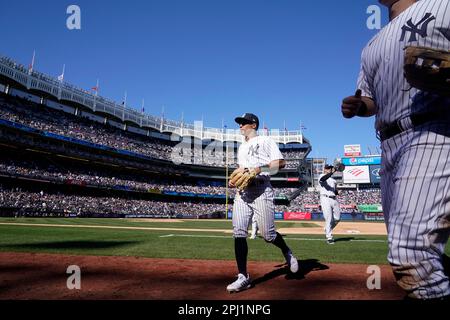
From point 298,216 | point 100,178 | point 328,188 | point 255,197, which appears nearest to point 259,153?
point 255,197

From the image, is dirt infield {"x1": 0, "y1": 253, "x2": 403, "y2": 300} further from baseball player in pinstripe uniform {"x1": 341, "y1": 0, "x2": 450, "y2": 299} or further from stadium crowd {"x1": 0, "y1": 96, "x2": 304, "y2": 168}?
stadium crowd {"x1": 0, "y1": 96, "x2": 304, "y2": 168}

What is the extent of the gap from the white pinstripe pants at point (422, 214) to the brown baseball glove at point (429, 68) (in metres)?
0.21

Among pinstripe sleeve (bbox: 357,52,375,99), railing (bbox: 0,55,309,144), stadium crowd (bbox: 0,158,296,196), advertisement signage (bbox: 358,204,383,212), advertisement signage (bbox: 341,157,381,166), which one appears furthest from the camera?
advertisement signage (bbox: 341,157,381,166)

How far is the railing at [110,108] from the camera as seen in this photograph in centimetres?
3584

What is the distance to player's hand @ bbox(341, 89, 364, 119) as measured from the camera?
2145mm

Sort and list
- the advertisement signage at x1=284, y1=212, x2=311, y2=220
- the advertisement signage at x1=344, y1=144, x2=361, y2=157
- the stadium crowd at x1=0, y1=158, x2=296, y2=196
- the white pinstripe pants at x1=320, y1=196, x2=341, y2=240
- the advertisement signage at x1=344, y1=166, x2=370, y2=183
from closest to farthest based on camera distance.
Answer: the white pinstripe pants at x1=320, y1=196, x2=341, y2=240
the stadium crowd at x1=0, y1=158, x2=296, y2=196
the advertisement signage at x1=284, y1=212, x2=311, y2=220
the advertisement signage at x1=344, y1=166, x2=370, y2=183
the advertisement signage at x1=344, y1=144, x2=361, y2=157

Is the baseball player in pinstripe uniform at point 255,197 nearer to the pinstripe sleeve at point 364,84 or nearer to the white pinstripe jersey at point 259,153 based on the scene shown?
the white pinstripe jersey at point 259,153

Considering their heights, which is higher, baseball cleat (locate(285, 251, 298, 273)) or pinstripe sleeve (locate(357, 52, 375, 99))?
pinstripe sleeve (locate(357, 52, 375, 99))

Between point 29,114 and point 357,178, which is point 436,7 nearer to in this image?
point 29,114

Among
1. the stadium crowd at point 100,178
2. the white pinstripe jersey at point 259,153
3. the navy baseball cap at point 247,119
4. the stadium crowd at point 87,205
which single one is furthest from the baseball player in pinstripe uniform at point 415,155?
the stadium crowd at point 100,178

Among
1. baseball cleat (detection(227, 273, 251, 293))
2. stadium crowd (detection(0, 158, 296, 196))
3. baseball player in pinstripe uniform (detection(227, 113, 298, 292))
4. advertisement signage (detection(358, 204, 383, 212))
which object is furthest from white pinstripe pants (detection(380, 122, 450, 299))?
advertisement signage (detection(358, 204, 383, 212))

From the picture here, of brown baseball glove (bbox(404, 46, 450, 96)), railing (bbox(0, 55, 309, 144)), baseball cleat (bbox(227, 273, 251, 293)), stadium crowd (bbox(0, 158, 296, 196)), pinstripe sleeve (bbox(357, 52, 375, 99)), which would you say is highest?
railing (bbox(0, 55, 309, 144))

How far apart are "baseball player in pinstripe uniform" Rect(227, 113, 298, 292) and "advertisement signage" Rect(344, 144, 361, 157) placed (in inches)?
2241

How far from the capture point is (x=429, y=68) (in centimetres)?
153
